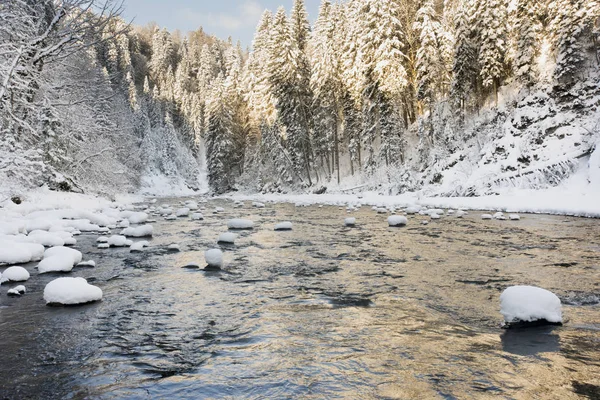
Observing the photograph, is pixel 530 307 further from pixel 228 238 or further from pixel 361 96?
pixel 361 96

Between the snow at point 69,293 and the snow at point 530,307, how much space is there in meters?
5.22

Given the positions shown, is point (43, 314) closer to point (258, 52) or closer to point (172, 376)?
point (172, 376)

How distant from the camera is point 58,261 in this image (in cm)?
710

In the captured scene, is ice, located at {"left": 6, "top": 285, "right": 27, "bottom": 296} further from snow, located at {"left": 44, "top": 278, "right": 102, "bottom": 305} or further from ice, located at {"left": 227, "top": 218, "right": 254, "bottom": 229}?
ice, located at {"left": 227, "top": 218, "right": 254, "bottom": 229}

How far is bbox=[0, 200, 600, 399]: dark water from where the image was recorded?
325cm

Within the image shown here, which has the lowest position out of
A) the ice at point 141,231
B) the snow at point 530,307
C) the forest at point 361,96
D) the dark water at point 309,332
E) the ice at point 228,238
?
the dark water at point 309,332

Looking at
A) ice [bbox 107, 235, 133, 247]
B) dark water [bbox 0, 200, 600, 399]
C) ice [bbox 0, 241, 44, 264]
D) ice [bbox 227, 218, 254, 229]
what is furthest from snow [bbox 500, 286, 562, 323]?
ice [bbox 227, 218, 254, 229]

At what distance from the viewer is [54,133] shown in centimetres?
2044

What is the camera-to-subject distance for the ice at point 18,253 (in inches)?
293

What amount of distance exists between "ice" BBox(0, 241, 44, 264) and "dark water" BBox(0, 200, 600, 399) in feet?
3.84

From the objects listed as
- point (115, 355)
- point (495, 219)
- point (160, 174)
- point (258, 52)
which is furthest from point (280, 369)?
point (160, 174)

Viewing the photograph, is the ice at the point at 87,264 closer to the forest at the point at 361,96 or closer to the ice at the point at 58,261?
the ice at the point at 58,261

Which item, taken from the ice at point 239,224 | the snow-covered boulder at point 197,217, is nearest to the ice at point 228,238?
the ice at point 239,224

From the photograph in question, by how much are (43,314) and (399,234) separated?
359 inches
